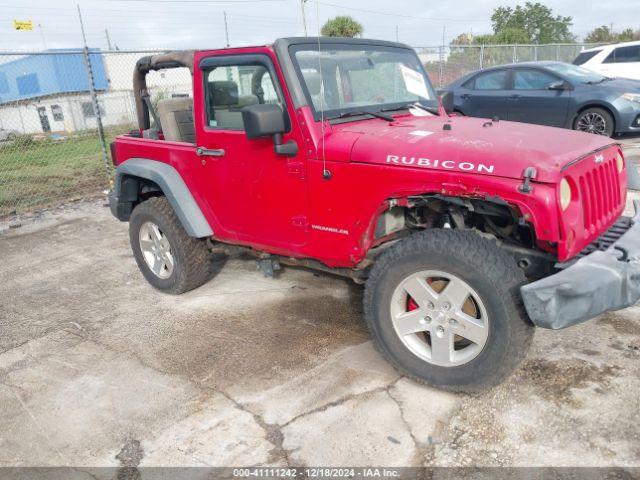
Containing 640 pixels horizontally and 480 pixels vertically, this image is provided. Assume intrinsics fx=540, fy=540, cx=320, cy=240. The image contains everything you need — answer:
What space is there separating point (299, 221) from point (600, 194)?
5.84 feet

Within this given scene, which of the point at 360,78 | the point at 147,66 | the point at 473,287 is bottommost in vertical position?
the point at 473,287

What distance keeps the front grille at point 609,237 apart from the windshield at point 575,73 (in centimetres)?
726

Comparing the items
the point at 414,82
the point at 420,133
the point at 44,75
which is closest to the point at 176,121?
the point at 414,82

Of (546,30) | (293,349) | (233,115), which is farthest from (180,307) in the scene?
(546,30)

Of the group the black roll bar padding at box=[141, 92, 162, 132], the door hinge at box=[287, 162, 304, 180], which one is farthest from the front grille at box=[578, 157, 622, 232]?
the black roll bar padding at box=[141, 92, 162, 132]

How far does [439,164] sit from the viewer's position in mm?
2826

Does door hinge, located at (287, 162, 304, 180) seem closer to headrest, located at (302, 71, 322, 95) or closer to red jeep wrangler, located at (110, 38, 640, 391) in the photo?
red jeep wrangler, located at (110, 38, 640, 391)

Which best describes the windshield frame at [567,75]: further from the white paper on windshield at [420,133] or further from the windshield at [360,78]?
the white paper on windshield at [420,133]

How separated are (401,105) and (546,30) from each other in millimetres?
35638

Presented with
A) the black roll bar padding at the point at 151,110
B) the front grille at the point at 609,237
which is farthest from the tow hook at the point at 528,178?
the black roll bar padding at the point at 151,110

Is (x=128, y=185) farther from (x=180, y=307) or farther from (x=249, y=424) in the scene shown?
(x=249, y=424)

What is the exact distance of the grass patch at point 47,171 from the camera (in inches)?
339

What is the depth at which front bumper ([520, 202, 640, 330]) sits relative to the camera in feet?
8.13

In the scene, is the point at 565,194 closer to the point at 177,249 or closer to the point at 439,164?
the point at 439,164
